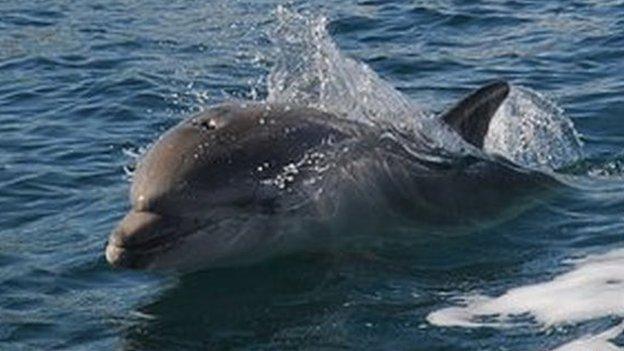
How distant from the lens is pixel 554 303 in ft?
29.8

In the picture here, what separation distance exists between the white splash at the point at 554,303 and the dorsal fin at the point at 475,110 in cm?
174

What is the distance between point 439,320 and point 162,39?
35.7 feet

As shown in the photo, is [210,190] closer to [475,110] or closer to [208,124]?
[208,124]

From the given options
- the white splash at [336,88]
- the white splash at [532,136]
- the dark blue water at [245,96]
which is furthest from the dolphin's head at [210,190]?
the white splash at [532,136]

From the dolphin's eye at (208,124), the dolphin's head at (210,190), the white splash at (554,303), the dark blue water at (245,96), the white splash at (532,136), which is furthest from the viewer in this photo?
the white splash at (532,136)

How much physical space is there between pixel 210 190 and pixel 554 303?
2201mm

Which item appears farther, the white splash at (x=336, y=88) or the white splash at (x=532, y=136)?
the white splash at (x=532, y=136)

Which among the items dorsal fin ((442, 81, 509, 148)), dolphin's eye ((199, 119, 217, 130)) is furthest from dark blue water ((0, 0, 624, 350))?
dolphin's eye ((199, 119, 217, 130))

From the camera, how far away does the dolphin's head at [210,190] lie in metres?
9.34

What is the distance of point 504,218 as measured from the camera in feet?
35.7

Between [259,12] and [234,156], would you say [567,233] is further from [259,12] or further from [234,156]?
[259,12]

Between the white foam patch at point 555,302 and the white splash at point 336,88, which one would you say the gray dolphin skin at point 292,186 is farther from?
the white foam patch at point 555,302

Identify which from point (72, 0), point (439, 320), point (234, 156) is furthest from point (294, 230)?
point (72, 0)

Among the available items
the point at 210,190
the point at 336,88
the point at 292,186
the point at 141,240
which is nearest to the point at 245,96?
the point at 336,88
